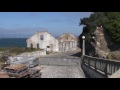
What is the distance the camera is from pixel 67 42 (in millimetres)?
56938

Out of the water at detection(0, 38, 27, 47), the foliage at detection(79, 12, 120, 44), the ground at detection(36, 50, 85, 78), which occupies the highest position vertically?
the foliage at detection(79, 12, 120, 44)

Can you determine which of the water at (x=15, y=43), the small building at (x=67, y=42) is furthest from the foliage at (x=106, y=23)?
the small building at (x=67, y=42)

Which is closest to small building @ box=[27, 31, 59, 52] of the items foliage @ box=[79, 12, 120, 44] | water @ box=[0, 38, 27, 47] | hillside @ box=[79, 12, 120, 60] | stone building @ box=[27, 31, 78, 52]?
stone building @ box=[27, 31, 78, 52]

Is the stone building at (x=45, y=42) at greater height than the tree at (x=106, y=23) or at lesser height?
lesser

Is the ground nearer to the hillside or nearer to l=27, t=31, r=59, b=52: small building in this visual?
the hillside

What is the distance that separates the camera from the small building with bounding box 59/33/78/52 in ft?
178

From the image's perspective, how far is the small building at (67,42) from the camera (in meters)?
54.2

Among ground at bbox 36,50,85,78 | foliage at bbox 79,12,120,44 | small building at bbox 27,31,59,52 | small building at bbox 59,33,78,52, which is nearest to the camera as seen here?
ground at bbox 36,50,85,78

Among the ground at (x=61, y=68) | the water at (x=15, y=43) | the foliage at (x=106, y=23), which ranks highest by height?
the foliage at (x=106, y=23)

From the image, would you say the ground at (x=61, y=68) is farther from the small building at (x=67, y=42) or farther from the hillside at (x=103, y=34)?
the small building at (x=67, y=42)
